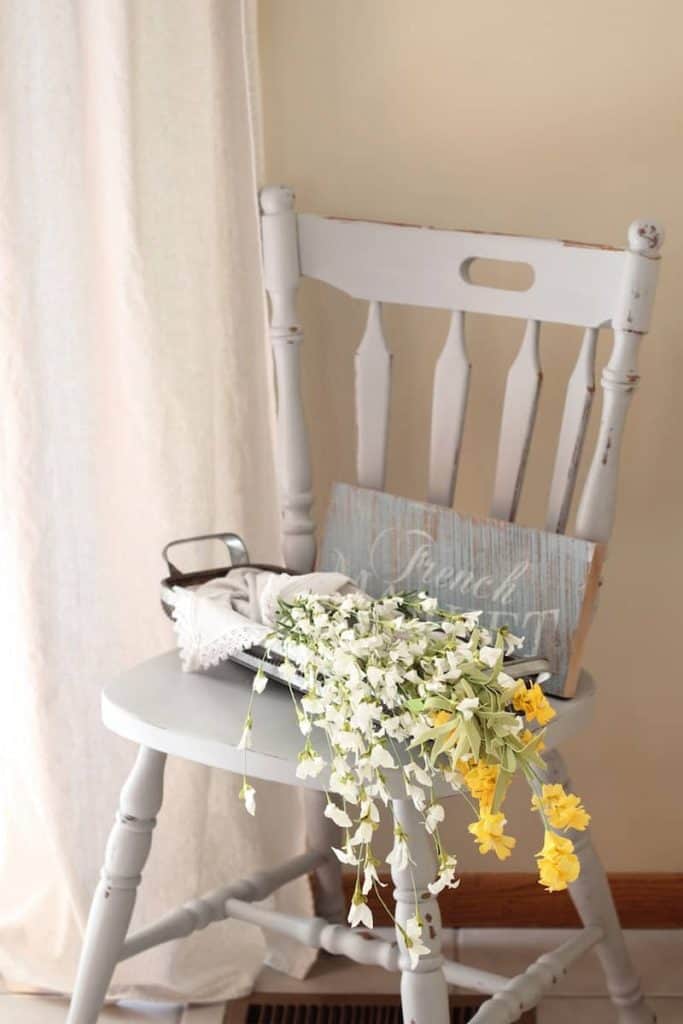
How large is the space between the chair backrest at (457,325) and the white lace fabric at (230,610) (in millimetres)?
190

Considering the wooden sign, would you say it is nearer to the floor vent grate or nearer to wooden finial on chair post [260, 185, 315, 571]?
wooden finial on chair post [260, 185, 315, 571]

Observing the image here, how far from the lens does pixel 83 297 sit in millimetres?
1389

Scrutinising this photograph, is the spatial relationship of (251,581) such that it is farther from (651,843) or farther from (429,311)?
(651,843)

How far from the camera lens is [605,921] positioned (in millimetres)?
1403

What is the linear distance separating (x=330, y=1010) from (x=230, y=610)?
0.59 m

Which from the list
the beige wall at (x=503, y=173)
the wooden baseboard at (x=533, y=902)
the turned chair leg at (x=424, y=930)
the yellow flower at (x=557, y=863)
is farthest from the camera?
the wooden baseboard at (x=533, y=902)

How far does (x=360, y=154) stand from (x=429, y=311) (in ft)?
0.66

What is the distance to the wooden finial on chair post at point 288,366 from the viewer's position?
1396mm

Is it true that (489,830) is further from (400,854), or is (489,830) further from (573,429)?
(573,429)

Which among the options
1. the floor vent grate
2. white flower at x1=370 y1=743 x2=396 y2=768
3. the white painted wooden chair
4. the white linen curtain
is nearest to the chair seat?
the white painted wooden chair

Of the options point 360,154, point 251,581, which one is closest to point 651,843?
point 251,581

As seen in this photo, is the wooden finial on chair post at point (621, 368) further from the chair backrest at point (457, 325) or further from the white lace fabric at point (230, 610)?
the white lace fabric at point (230, 610)

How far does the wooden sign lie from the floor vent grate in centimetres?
50

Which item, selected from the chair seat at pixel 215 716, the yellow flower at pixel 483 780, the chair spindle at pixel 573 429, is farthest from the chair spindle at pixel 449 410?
the yellow flower at pixel 483 780
